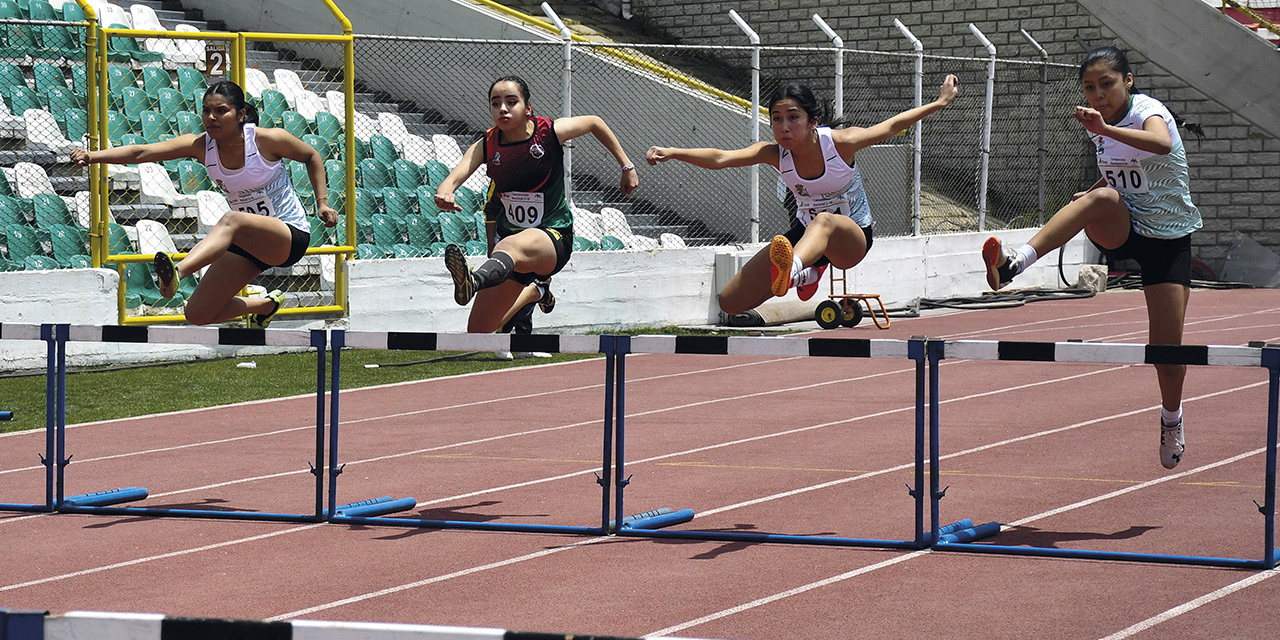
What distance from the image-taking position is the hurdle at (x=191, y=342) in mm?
6664

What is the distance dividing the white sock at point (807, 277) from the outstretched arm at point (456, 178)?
174cm

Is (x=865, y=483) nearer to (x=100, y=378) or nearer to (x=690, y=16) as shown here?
(x=100, y=378)

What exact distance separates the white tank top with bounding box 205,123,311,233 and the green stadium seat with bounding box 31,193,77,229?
20.7 feet

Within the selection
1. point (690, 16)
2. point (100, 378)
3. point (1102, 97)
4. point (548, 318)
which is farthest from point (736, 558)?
point (690, 16)

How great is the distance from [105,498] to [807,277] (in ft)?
12.3

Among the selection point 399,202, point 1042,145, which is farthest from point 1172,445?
point 1042,145

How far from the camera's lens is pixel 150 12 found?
722 inches

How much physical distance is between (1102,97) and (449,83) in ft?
43.0

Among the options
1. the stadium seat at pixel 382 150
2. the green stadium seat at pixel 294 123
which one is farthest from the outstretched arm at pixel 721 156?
the stadium seat at pixel 382 150

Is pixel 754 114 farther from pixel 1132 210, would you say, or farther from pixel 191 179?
pixel 1132 210

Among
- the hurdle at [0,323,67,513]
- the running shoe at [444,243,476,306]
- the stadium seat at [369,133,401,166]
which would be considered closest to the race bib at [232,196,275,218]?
the hurdle at [0,323,67,513]

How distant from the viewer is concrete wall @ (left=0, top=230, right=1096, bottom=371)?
12.5 metres

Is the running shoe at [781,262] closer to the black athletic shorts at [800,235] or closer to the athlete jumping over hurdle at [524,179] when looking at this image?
the black athletic shorts at [800,235]

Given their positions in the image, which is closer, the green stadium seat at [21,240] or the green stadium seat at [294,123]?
the green stadium seat at [21,240]
